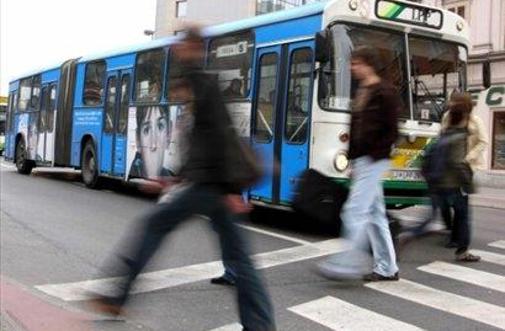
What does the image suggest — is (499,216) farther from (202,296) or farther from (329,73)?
(202,296)

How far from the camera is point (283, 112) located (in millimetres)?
10531

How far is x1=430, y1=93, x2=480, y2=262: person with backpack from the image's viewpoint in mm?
8117

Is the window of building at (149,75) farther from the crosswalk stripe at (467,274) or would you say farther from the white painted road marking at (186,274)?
the crosswalk stripe at (467,274)

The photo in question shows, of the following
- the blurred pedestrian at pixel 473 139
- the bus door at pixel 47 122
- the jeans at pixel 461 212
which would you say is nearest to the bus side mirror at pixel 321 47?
the blurred pedestrian at pixel 473 139

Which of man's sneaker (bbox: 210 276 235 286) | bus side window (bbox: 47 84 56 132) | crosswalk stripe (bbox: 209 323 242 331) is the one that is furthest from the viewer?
bus side window (bbox: 47 84 56 132)

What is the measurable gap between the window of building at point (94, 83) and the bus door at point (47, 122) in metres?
2.43

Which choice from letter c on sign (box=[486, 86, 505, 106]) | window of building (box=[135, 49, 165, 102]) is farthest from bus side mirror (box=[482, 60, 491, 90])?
letter c on sign (box=[486, 86, 505, 106])

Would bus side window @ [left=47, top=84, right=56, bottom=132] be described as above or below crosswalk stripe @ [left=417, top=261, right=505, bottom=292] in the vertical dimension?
above

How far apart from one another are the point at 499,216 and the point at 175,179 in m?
11.8

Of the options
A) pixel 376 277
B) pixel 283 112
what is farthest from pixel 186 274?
pixel 283 112

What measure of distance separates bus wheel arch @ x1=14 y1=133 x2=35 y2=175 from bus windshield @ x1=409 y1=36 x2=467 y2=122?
14.7 m

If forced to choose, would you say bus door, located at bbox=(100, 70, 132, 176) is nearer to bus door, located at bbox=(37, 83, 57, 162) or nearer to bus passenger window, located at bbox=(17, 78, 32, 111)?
bus door, located at bbox=(37, 83, 57, 162)

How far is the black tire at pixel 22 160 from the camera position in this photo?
22.3 m

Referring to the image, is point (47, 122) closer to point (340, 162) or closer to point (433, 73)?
point (340, 162)
